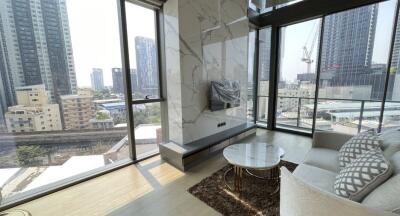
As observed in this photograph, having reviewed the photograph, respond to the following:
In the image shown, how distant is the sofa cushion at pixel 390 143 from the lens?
1579 millimetres

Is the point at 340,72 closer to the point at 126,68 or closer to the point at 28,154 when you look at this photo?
the point at 126,68

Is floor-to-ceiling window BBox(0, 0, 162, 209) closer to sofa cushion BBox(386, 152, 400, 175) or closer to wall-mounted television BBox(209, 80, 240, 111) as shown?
wall-mounted television BBox(209, 80, 240, 111)

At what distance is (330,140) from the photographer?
2385 millimetres

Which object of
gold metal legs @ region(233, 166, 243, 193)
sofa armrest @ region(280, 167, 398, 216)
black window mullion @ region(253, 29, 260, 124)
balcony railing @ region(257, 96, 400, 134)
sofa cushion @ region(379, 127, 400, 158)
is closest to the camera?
sofa armrest @ region(280, 167, 398, 216)

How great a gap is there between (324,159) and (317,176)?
0.46 metres

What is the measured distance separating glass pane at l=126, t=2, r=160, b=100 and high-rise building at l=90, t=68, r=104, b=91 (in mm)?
433

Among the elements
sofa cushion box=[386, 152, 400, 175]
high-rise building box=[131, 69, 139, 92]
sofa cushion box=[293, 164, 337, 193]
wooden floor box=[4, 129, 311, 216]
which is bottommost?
wooden floor box=[4, 129, 311, 216]

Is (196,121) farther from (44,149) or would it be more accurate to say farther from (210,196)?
(44,149)

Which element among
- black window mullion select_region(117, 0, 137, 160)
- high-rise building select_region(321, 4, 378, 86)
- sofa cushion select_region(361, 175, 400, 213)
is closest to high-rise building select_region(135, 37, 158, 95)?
black window mullion select_region(117, 0, 137, 160)

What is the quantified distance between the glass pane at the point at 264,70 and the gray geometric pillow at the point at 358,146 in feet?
9.66

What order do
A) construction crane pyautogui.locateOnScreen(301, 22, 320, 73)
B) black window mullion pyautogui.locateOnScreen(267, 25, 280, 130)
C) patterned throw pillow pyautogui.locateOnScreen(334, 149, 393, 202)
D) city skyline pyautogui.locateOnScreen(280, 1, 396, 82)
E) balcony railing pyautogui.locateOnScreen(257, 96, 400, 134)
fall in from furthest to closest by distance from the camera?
1. black window mullion pyautogui.locateOnScreen(267, 25, 280, 130)
2. construction crane pyautogui.locateOnScreen(301, 22, 320, 73)
3. balcony railing pyautogui.locateOnScreen(257, 96, 400, 134)
4. city skyline pyautogui.locateOnScreen(280, 1, 396, 82)
5. patterned throw pillow pyautogui.locateOnScreen(334, 149, 393, 202)

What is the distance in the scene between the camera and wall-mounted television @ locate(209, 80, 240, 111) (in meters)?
3.34

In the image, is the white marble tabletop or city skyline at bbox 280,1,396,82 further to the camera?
city skyline at bbox 280,1,396,82

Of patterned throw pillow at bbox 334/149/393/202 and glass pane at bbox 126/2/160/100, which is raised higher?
glass pane at bbox 126/2/160/100
